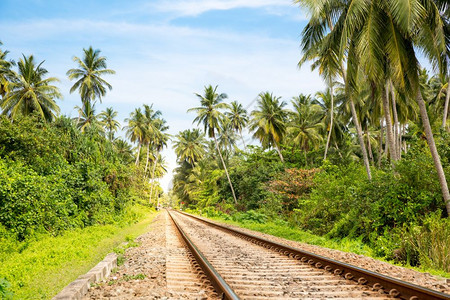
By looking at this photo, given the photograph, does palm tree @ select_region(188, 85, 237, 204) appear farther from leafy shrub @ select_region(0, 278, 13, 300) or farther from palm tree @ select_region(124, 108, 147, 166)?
leafy shrub @ select_region(0, 278, 13, 300)

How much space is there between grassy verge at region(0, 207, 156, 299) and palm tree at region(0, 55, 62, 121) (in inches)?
760

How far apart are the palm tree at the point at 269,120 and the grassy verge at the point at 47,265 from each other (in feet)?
83.2

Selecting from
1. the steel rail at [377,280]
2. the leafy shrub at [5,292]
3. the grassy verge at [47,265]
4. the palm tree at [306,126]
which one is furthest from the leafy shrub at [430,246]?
the palm tree at [306,126]

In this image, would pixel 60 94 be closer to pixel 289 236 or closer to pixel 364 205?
pixel 289 236

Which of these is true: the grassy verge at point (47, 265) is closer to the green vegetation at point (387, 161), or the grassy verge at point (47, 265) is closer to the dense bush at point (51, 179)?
the dense bush at point (51, 179)

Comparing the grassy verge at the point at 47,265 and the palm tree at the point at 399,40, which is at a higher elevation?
the palm tree at the point at 399,40

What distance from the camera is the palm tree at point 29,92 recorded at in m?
26.2

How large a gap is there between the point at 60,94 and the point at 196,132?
28.5 meters

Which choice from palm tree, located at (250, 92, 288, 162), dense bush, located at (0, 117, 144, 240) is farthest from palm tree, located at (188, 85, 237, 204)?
dense bush, located at (0, 117, 144, 240)

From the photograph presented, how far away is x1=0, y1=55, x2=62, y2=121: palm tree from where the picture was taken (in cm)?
2623

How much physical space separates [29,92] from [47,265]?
24091 mm

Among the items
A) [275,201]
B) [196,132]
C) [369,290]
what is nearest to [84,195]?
[275,201]

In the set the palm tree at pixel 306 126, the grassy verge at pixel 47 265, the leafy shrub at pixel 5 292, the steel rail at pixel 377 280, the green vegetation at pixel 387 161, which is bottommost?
the grassy verge at pixel 47 265

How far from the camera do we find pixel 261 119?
33969 millimetres
